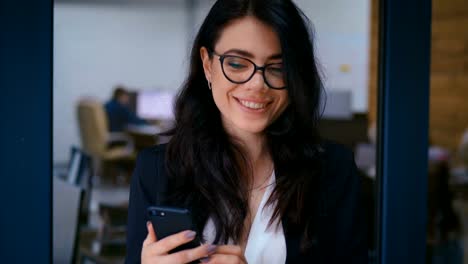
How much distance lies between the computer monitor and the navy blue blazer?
316 inches

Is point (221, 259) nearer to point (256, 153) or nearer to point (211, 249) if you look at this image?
point (211, 249)

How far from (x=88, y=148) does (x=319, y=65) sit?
711 cm

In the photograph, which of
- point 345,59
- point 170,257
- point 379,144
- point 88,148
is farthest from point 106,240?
point 345,59

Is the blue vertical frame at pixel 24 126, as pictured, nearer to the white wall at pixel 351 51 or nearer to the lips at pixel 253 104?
the lips at pixel 253 104

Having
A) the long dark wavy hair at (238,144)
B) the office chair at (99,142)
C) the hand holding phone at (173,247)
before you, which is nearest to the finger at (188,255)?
the hand holding phone at (173,247)

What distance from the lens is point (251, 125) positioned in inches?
56.7

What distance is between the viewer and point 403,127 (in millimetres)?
1822

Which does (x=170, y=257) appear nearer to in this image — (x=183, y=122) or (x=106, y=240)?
(x=183, y=122)

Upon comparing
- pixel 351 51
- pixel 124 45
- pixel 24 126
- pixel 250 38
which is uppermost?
pixel 124 45

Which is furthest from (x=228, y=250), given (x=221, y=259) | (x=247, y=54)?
(x=247, y=54)

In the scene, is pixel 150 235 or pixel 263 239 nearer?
pixel 150 235

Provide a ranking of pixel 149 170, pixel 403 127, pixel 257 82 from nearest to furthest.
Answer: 1. pixel 257 82
2. pixel 149 170
3. pixel 403 127

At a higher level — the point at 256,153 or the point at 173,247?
the point at 256,153

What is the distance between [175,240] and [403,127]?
817 millimetres
